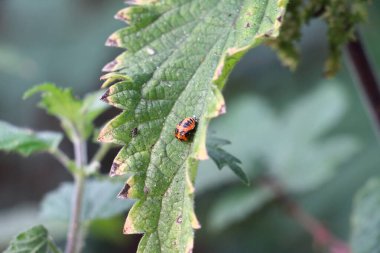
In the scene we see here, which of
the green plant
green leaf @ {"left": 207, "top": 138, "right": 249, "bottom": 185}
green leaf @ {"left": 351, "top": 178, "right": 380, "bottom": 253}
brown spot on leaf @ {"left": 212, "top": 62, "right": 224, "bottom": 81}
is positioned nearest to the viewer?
brown spot on leaf @ {"left": 212, "top": 62, "right": 224, "bottom": 81}

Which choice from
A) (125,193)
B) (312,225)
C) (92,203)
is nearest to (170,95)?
(125,193)

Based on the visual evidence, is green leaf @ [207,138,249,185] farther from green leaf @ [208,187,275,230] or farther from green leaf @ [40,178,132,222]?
green leaf @ [208,187,275,230]

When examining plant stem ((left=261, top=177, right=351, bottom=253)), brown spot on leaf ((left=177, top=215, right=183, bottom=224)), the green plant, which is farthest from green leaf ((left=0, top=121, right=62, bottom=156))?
plant stem ((left=261, top=177, right=351, bottom=253))

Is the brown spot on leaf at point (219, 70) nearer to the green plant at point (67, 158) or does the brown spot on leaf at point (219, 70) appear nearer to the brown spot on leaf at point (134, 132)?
the brown spot on leaf at point (134, 132)

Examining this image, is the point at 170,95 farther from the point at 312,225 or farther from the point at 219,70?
the point at 312,225

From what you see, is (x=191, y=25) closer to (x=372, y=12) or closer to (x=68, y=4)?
(x=372, y=12)
